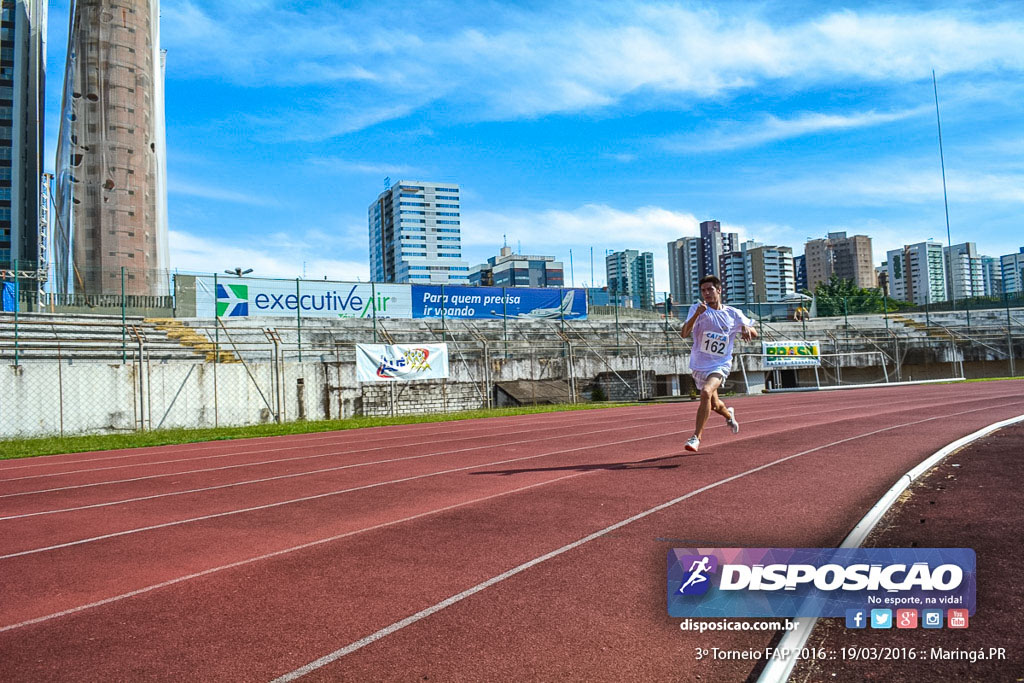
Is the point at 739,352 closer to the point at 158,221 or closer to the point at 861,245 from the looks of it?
the point at 158,221

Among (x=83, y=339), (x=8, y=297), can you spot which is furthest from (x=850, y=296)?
(x=8, y=297)

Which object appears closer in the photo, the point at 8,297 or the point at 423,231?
the point at 8,297

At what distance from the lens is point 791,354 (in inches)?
1266

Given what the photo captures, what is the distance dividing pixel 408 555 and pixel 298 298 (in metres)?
23.3

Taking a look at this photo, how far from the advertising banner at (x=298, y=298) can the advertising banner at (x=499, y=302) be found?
3.53 feet

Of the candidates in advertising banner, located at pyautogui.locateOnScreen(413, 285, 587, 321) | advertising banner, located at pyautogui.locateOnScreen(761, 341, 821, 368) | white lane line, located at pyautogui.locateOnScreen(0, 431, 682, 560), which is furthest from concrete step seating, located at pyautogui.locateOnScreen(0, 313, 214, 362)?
advertising banner, located at pyautogui.locateOnScreen(761, 341, 821, 368)

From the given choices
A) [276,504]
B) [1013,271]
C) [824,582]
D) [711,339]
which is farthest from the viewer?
[1013,271]

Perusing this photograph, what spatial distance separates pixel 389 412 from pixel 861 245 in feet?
645

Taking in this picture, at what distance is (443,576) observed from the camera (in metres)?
4.02

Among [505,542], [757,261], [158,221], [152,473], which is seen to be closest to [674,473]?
[505,542]

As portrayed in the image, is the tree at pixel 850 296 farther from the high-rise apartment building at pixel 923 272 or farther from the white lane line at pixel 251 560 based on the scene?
the high-rise apartment building at pixel 923 272

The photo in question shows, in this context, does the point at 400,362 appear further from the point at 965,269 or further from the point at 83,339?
the point at 965,269

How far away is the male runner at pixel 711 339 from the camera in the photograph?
7.84m

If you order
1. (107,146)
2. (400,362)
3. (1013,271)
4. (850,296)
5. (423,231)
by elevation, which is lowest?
(400,362)
